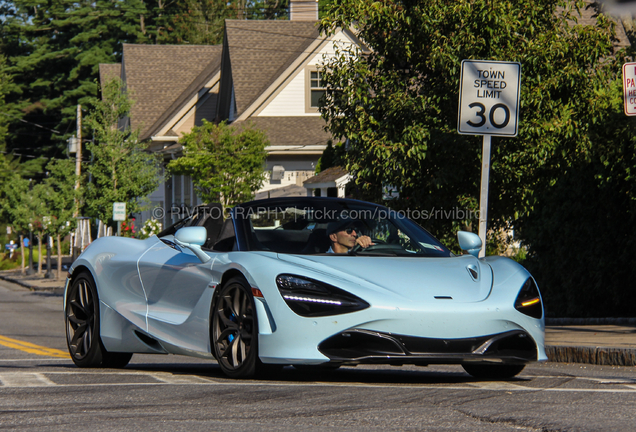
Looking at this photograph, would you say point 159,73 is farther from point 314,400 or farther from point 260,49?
point 314,400

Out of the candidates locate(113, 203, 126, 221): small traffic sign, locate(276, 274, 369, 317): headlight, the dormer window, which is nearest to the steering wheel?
locate(276, 274, 369, 317): headlight

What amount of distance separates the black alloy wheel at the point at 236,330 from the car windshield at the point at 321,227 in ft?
1.55

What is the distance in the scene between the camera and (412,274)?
6406 millimetres

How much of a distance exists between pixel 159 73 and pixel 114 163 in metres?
10.9

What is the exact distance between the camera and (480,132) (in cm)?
998

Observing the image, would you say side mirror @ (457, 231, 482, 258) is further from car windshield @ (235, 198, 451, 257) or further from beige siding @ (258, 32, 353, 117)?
beige siding @ (258, 32, 353, 117)

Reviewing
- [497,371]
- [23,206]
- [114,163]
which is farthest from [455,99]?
[23,206]

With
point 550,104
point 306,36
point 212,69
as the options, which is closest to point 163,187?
point 212,69

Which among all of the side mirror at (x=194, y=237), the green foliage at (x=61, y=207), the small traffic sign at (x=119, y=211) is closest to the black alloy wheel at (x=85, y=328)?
the side mirror at (x=194, y=237)

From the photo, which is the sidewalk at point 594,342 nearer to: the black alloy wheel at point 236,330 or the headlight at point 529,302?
the headlight at point 529,302

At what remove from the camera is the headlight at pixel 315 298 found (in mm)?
5984

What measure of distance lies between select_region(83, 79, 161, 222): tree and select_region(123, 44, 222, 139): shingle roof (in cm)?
532

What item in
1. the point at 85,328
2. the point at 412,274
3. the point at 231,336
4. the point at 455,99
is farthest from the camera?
the point at 455,99

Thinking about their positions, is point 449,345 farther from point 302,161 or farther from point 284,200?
point 302,161
